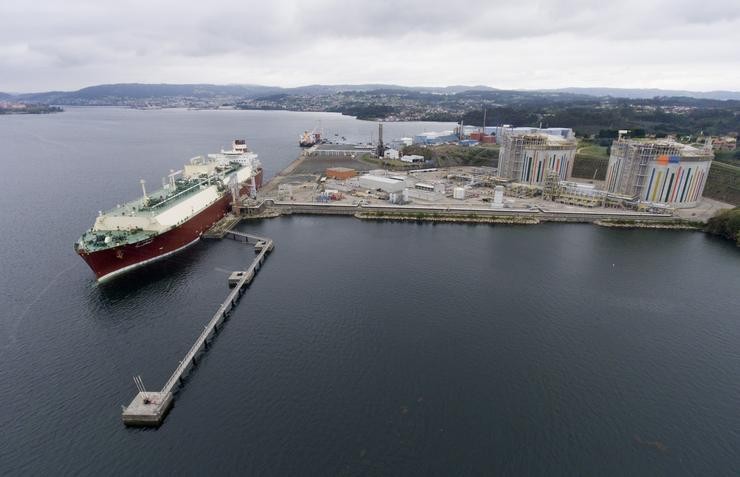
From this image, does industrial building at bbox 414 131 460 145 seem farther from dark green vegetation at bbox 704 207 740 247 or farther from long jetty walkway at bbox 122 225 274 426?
long jetty walkway at bbox 122 225 274 426

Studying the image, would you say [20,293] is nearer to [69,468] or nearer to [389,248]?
[69,468]

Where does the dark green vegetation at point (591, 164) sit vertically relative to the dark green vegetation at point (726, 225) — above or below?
above

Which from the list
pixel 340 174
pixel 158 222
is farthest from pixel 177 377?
pixel 340 174

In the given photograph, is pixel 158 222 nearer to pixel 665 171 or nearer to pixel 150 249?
pixel 150 249

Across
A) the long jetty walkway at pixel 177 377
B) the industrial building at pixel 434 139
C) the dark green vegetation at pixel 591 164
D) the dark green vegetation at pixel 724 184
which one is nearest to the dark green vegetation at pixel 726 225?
the dark green vegetation at pixel 724 184

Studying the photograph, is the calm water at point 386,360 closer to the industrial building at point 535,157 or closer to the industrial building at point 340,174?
the industrial building at point 535,157

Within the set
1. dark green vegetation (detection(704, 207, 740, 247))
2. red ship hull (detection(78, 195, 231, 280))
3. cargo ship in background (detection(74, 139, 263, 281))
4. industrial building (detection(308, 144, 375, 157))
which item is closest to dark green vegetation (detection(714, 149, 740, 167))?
dark green vegetation (detection(704, 207, 740, 247))

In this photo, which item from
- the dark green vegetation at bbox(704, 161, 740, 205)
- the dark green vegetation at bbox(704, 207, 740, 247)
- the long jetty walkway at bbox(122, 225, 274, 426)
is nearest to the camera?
the long jetty walkway at bbox(122, 225, 274, 426)
